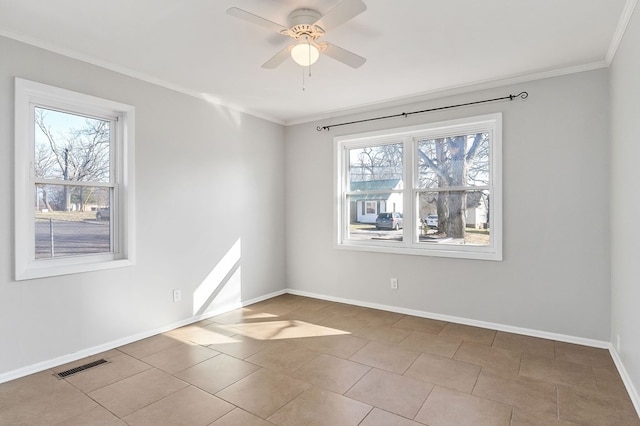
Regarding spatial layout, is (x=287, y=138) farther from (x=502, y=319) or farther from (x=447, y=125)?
(x=502, y=319)

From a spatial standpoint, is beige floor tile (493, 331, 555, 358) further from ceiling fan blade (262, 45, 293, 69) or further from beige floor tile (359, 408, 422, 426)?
ceiling fan blade (262, 45, 293, 69)

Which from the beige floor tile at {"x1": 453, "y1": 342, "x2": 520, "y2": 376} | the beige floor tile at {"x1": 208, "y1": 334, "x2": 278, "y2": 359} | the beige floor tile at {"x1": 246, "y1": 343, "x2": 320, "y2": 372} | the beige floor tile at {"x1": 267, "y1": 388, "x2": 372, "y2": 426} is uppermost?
the beige floor tile at {"x1": 453, "y1": 342, "x2": 520, "y2": 376}

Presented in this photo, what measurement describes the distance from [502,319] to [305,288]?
8.61ft

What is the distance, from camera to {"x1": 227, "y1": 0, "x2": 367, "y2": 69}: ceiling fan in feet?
6.71

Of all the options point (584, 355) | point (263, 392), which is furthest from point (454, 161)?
point (263, 392)

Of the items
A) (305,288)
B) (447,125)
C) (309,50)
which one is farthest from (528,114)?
(305,288)

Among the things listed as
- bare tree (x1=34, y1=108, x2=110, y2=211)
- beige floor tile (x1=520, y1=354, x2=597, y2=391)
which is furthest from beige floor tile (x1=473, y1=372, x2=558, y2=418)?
bare tree (x1=34, y1=108, x2=110, y2=211)

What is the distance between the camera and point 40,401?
2.37m

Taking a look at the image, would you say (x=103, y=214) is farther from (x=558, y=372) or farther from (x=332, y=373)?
(x=558, y=372)

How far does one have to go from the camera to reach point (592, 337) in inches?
127

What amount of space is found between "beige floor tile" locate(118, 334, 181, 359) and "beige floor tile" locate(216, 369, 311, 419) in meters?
1.08

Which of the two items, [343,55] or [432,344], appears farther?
[432,344]

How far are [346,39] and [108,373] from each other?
10.7 ft

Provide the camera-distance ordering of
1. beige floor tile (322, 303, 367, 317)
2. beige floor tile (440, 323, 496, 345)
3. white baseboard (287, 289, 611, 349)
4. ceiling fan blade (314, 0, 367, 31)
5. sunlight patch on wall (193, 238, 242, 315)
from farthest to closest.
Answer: beige floor tile (322, 303, 367, 317)
sunlight patch on wall (193, 238, 242, 315)
beige floor tile (440, 323, 496, 345)
white baseboard (287, 289, 611, 349)
ceiling fan blade (314, 0, 367, 31)
